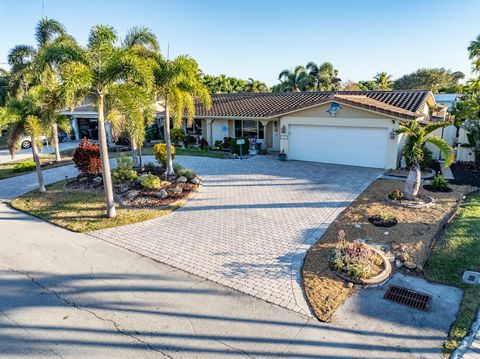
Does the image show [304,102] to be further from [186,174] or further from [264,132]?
[186,174]

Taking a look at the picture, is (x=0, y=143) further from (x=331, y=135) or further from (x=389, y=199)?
(x=389, y=199)

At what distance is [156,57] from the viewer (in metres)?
13.1

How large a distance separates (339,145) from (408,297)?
1164 cm

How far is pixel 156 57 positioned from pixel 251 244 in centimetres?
866

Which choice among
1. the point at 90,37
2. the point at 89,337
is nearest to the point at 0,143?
the point at 90,37

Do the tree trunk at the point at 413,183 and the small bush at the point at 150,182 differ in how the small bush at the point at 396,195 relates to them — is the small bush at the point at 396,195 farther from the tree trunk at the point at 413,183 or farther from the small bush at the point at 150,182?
the small bush at the point at 150,182

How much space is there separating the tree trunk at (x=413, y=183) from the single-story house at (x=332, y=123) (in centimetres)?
452

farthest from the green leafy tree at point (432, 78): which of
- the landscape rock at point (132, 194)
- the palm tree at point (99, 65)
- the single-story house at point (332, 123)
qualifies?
the palm tree at point (99, 65)

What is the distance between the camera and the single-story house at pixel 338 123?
51.3 ft

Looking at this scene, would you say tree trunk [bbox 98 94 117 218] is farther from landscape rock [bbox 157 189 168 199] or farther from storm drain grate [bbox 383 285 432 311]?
storm drain grate [bbox 383 285 432 311]

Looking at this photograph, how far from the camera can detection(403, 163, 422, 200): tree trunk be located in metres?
11.0

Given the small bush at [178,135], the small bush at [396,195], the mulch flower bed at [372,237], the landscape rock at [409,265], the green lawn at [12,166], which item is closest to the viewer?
the mulch flower bed at [372,237]

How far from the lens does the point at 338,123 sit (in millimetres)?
16703

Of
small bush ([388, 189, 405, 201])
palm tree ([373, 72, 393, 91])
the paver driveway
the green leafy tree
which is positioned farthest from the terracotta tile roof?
the green leafy tree
